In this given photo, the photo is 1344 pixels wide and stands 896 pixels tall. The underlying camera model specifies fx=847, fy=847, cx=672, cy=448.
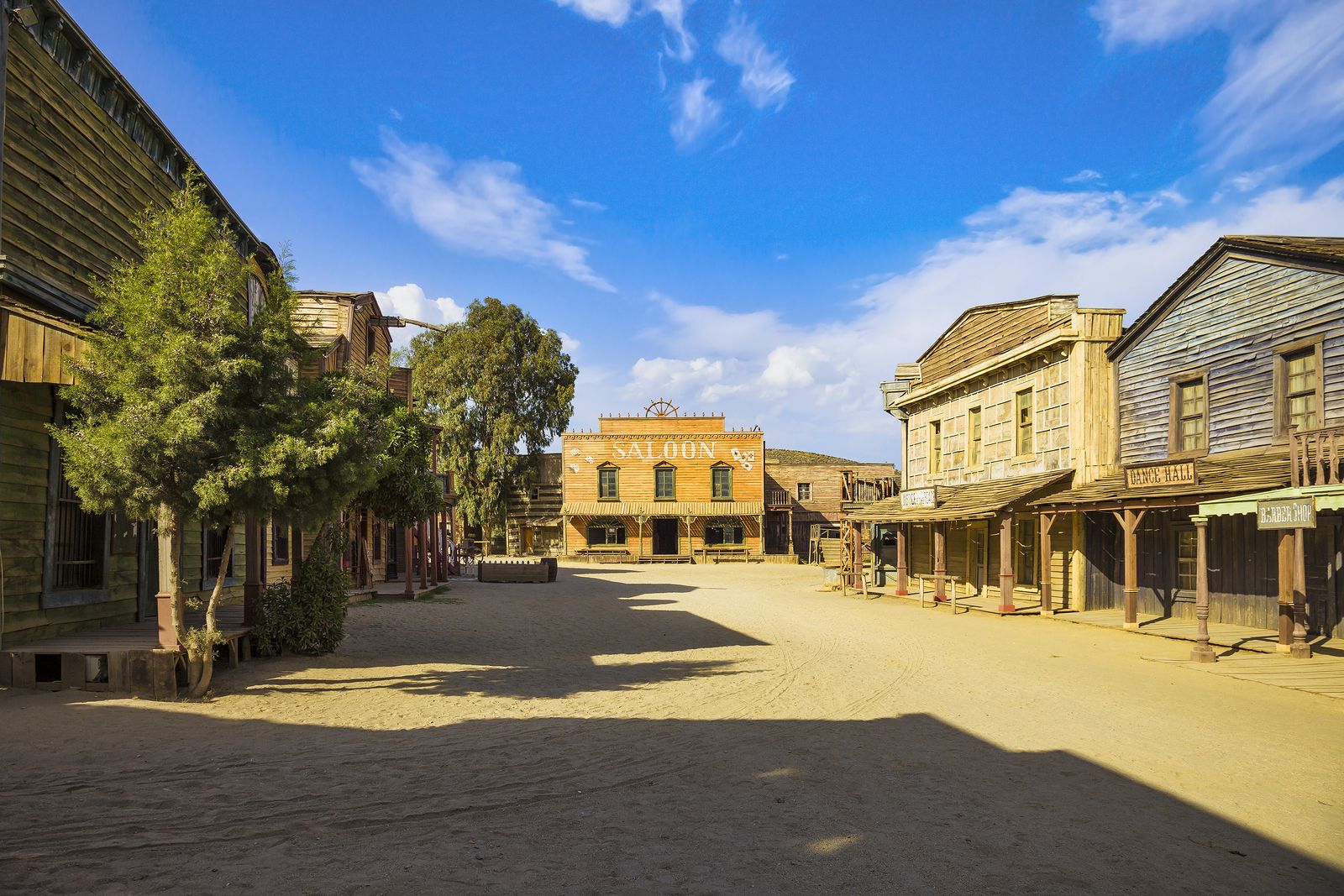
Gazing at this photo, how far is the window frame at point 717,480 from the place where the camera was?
147 feet

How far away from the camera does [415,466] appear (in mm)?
16750

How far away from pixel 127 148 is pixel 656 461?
33.7 metres

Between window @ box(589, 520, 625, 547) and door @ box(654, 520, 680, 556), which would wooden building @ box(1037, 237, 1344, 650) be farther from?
window @ box(589, 520, 625, 547)

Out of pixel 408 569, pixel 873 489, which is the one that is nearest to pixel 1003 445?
pixel 873 489

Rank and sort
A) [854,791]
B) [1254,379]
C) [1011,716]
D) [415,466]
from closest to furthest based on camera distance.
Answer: [854,791] < [1011,716] < [1254,379] < [415,466]

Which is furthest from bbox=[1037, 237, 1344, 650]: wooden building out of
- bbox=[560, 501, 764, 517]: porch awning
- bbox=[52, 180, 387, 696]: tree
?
bbox=[560, 501, 764, 517]: porch awning

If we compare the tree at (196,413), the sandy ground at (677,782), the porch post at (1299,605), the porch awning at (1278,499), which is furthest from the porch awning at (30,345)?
the porch post at (1299,605)

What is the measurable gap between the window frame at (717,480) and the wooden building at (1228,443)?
2685 cm

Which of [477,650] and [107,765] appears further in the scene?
[477,650]

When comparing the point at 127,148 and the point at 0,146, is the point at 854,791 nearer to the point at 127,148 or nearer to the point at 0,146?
the point at 0,146

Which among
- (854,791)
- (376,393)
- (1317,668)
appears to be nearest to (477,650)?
(376,393)

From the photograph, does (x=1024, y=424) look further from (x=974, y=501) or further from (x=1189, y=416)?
(x=1189, y=416)

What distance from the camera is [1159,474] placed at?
14.7 metres

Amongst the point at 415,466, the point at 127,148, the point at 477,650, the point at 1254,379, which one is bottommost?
the point at 477,650
